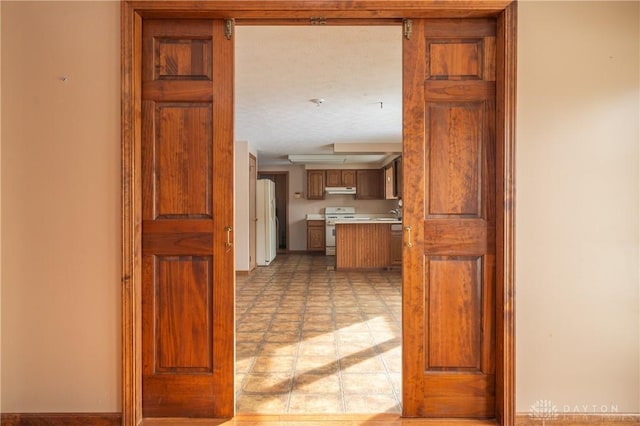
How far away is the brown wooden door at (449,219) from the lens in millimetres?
2217

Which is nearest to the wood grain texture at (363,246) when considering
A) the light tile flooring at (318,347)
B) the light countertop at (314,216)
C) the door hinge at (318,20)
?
the light tile flooring at (318,347)

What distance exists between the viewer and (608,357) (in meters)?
2.13

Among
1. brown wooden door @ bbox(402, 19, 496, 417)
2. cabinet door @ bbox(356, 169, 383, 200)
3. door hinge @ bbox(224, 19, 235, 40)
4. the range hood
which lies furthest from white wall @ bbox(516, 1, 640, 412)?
cabinet door @ bbox(356, 169, 383, 200)

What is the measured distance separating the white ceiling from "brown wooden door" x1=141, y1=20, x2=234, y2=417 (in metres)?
0.82

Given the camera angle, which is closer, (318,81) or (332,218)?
(318,81)

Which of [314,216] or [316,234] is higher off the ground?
[314,216]

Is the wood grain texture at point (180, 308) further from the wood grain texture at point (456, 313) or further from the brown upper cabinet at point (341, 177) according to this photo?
the brown upper cabinet at point (341, 177)

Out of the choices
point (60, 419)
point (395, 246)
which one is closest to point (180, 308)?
point (60, 419)

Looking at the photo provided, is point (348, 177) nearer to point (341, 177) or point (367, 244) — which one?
point (341, 177)

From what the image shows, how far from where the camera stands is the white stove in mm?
9805

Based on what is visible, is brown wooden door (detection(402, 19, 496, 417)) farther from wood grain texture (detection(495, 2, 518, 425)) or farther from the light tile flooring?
the light tile flooring

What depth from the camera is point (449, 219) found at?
223cm

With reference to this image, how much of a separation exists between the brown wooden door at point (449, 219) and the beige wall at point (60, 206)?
5.18ft

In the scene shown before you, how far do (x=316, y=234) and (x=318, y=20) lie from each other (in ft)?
27.8
